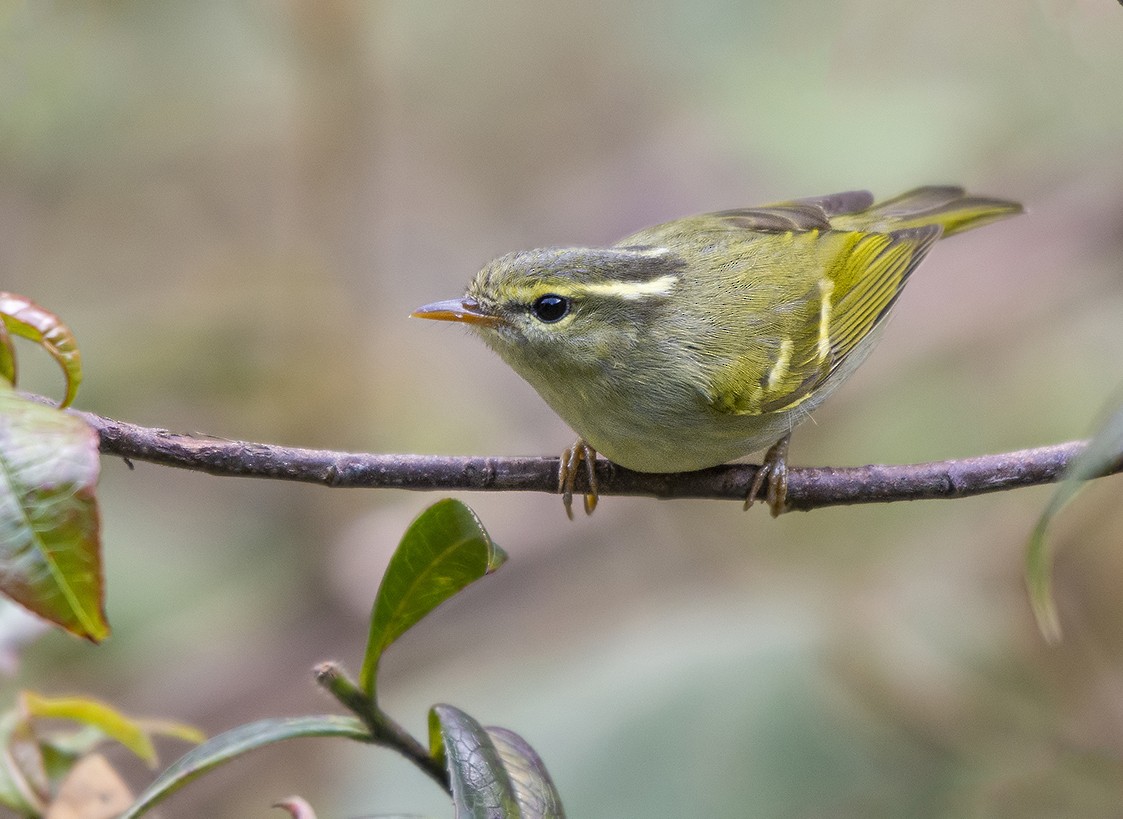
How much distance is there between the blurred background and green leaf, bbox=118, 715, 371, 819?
5.60 ft

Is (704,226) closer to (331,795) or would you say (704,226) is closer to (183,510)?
(331,795)

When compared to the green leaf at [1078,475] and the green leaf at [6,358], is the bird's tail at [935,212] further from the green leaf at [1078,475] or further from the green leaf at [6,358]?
the green leaf at [6,358]

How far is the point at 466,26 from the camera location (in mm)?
6309

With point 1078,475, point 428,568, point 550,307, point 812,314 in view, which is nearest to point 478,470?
point 428,568

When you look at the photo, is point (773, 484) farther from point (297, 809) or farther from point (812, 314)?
point (297, 809)

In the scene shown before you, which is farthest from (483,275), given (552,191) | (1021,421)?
(552,191)

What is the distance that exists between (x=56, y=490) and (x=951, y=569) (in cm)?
313

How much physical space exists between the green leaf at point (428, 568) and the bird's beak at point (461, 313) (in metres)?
1.22

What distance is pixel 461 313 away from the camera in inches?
105

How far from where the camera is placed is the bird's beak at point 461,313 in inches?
104

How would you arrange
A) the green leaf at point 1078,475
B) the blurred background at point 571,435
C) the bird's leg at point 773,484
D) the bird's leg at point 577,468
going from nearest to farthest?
the green leaf at point 1078,475, the bird's leg at point 773,484, the bird's leg at point 577,468, the blurred background at point 571,435

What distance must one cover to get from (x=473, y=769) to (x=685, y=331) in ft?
5.69

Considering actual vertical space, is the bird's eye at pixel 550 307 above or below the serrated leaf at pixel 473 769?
above

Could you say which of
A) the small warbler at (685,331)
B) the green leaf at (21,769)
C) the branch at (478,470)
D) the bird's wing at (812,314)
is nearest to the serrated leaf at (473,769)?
the branch at (478,470)
